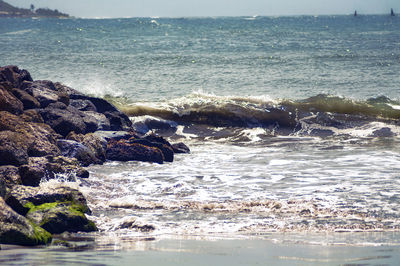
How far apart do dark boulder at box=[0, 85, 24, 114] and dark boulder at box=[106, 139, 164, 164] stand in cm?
204

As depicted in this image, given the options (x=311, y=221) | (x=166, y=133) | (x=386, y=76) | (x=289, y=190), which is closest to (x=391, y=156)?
(x=289, y=190)

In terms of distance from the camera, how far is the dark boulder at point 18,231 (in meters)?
Answer: 6.30

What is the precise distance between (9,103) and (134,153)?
108 inches

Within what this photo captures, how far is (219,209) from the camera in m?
8.49

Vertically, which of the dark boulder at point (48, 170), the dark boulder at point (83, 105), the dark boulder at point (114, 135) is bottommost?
the dark boulder at point (114, 135)

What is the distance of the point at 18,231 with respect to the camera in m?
6.35

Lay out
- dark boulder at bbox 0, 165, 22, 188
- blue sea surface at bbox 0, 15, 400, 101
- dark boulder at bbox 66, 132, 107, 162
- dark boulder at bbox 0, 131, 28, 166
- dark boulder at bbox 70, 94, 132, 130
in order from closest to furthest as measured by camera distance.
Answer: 1. dark boulder at bbox 0, 165, 22, 188
2. dark boulder at bbox 0, 131, 28, 166
3. dark boulder at bbox 66, 132, 107, 162
4. dark boulder at bbox 70, 94, 132, 130
5. blue sea surface at bbox 0, 15, 400, 101

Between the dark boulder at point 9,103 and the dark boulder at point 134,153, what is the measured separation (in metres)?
2.04

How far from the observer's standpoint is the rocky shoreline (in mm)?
7172

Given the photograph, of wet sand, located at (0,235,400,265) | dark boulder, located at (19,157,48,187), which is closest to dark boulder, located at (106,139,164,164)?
dark boulder, located at (19,157,48,187)

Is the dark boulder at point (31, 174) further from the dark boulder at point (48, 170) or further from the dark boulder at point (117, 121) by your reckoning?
the dark boulder at point (117, 121)

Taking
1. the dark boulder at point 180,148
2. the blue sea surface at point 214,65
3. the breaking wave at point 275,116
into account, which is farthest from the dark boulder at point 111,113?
the blue sea surface at point 214,65

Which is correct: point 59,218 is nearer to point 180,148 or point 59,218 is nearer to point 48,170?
point 48,170

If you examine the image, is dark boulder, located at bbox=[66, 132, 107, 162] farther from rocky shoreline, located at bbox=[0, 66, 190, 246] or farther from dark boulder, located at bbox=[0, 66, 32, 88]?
dark boulder, located at bbox=[0, 66, 32, 88]
